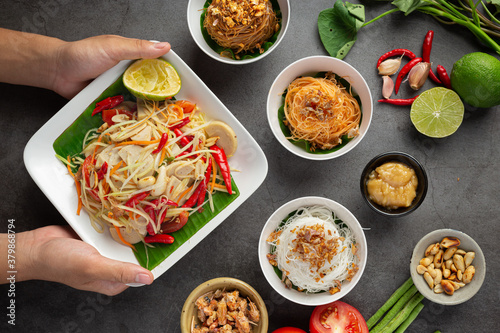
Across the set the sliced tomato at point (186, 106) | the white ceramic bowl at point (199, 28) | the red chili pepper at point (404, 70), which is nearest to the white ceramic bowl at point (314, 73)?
the white ceramic bowl at point (199, 28)

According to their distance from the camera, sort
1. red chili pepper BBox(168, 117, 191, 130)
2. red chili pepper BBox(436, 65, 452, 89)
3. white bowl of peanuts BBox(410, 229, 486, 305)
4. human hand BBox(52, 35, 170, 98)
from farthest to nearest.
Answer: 1. red chili pepper BBox(436, 65, 452, 89)
2. white bowl of peanuts BBox(410, 229, 486, 305)
3. red chili pepper BBox(168, 117, 191, 130)
4. human hand BBox(52, 35, 170, 98)

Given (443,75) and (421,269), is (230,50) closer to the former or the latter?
(443,75)

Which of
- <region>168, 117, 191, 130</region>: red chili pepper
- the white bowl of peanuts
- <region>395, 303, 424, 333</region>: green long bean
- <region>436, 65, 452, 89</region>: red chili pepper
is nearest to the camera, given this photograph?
<region>168, 117, 191, 130</region>: red chili pepper

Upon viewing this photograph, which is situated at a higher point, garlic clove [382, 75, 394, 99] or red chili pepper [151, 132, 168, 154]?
red chili pepper [151, 132, 168, 154]

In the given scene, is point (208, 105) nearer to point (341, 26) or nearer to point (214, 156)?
point (214, 156)

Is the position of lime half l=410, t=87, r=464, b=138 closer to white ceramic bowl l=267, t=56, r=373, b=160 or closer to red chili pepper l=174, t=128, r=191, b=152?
white ceramic bowl l=267, t=56, r=373, b=160

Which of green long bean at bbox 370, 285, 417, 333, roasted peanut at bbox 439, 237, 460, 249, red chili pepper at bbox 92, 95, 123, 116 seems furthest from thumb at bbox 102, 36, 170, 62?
green long bean at bbox 370, 285, 417, 333

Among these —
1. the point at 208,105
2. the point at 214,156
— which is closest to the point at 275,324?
the point at 214,156

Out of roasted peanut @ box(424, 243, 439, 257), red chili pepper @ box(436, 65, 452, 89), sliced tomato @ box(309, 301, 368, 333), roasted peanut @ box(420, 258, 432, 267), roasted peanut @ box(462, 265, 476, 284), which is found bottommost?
sliced tomato @ box(309, 301, 368, 333)

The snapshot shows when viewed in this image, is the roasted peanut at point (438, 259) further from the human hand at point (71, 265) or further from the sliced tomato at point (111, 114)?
the sliced tomato at point (111, 114)
